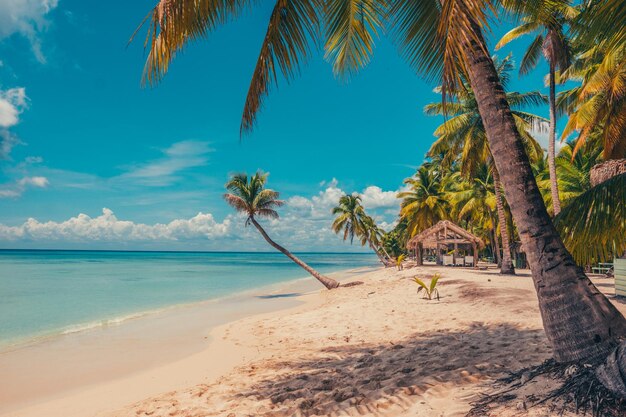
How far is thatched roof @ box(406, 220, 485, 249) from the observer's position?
77.4 feet

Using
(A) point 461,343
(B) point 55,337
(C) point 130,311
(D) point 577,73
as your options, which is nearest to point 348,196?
(D) point 577,73

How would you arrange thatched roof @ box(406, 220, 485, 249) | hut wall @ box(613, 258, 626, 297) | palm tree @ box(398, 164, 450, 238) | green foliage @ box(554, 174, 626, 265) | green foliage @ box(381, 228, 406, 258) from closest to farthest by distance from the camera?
green foliage @ box(554, 174, 626, 265) < hut wall @ box(613, 258, 626, 297) < thatched roof @ box(406, 220, 485, 249) < palm tree @ box(398, 164, 450, 238) < green foliage @ box(381, 228, 406, 258)

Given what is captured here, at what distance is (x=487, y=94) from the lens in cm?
356

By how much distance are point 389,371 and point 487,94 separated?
3614 millimetres

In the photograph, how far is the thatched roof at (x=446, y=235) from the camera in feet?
77.4

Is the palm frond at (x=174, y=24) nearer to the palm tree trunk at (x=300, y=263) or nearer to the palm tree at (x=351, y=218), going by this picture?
the palm tree trunk at (x=300, y=263)

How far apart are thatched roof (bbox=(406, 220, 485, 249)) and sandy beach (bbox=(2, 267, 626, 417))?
14.3 m

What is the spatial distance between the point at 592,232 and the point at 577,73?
17.1 m

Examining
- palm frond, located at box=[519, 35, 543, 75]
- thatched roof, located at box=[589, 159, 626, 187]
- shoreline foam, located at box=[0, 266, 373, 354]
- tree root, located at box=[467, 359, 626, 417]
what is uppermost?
palm frond, located at box=[519, 35, 543, 75]

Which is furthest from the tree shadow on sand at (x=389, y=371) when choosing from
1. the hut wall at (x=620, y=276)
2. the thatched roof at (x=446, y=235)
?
the thatched roof at (x=446, y=235)

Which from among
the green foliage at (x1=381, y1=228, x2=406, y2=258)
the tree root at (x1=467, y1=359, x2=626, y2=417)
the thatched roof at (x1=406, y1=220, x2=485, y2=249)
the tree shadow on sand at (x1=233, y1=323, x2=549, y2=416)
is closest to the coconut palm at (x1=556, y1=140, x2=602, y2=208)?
the thatched roof at (x1=406, y1=220, x2=485, y2=249)

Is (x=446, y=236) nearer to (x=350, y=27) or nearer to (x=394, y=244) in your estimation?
(x=350, y=27)

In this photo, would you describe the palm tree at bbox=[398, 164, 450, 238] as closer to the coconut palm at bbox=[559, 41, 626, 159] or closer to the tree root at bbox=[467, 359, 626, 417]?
the coconut palm at bbox=[559, 41, 626, 159]

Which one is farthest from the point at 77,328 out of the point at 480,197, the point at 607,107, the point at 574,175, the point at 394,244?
the point at 394,244
